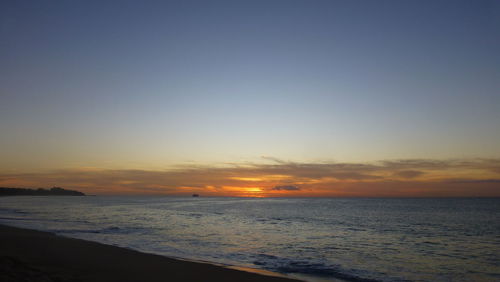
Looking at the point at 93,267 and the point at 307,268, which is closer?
the point at 93,267

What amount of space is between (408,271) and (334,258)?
15.1ft

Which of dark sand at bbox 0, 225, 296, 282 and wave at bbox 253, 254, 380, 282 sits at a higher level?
dark sand at bbox 0, 225, 296, 282

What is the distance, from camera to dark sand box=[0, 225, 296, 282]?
1212 centimetres

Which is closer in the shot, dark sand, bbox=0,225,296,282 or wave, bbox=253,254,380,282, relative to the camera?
dark sand, bbox=0,225,296,282

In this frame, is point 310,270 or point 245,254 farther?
point 245,254

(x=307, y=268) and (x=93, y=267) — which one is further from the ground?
(x=93, y=267)

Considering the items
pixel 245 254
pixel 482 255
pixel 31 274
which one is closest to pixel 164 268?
pixel 31 274

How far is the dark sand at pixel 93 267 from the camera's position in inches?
477

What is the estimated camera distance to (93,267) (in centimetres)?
1502

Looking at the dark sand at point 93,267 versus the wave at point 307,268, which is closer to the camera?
the dark sand at point 93,267

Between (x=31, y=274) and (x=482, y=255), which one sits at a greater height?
(x=31, y=274)

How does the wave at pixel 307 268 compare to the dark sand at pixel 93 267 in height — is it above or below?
below

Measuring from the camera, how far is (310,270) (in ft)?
57.2

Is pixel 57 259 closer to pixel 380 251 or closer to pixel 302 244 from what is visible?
pixel 302 244
